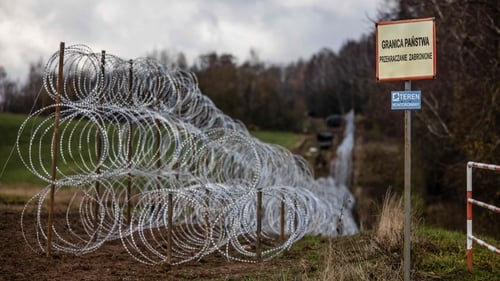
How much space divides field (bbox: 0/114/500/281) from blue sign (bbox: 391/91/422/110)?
5.88 ft

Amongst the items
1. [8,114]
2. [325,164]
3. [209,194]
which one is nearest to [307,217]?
[209,194]

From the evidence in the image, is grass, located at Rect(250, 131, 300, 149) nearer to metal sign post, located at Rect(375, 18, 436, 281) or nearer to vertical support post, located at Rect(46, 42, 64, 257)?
vertical support post, located at Rect(46, 42, 64, 257)

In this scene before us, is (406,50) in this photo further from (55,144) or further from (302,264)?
(55,144)

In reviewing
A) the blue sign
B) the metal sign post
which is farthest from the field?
the blue sign

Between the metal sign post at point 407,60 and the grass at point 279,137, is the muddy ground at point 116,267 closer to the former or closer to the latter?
the metal sign post at point 407,60

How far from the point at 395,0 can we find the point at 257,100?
19.1 metres

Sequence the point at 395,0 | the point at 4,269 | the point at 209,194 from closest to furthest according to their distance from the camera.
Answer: the point at 4,269 → the point at 209,194 → the point at 395,0

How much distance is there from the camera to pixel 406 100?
5672mm

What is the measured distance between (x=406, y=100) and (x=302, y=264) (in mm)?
2681

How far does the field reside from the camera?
259 inches

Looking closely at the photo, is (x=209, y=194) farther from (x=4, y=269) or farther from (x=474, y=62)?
(x=474, y=62)

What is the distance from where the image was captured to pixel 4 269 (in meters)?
6.83

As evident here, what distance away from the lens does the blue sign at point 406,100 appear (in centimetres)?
562

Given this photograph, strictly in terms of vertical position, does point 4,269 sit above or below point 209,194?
below
